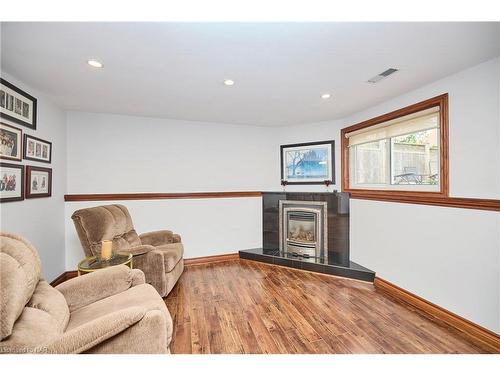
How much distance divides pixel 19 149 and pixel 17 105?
1.35 ft

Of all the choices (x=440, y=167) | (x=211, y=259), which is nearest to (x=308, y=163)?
(x=440, y=167)

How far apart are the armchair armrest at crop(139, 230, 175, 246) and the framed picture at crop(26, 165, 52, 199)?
3.73ft

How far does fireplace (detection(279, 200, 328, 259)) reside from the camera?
3439mm

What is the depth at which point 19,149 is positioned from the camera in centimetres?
214

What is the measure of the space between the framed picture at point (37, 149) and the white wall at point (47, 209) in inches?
2.2

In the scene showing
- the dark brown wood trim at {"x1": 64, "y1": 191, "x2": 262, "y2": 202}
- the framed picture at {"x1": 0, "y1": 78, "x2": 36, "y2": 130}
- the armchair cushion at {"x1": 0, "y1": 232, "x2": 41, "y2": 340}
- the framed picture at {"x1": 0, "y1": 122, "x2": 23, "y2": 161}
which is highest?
the framed picture at {"x1": 0, "y1": 78, "x2": 36, "y2": 130}

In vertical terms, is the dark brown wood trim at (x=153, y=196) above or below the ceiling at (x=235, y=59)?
below

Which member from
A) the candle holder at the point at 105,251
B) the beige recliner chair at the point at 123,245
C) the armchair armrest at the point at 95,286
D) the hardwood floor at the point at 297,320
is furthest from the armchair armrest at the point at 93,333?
the beige recliner chair at the point at 123,245

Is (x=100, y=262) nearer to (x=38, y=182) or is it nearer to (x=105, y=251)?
(x=105, y=251)

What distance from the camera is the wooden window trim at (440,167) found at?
217cm

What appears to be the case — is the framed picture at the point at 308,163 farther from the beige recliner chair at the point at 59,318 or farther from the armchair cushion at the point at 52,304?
the armchair cushion at the point at 52,304

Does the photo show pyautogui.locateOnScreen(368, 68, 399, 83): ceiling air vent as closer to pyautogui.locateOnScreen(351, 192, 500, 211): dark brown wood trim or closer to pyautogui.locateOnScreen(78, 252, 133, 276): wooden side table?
pyautogui.locateOnScreen(351, 192, 500, 211): dark brown wood trim

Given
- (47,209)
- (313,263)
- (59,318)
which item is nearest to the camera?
(59,318)

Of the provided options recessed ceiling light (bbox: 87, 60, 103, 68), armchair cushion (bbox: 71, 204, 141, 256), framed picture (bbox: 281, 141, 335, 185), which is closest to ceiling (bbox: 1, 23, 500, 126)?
recessed ceiling light (bbox: 87, 60, 103, 68)
